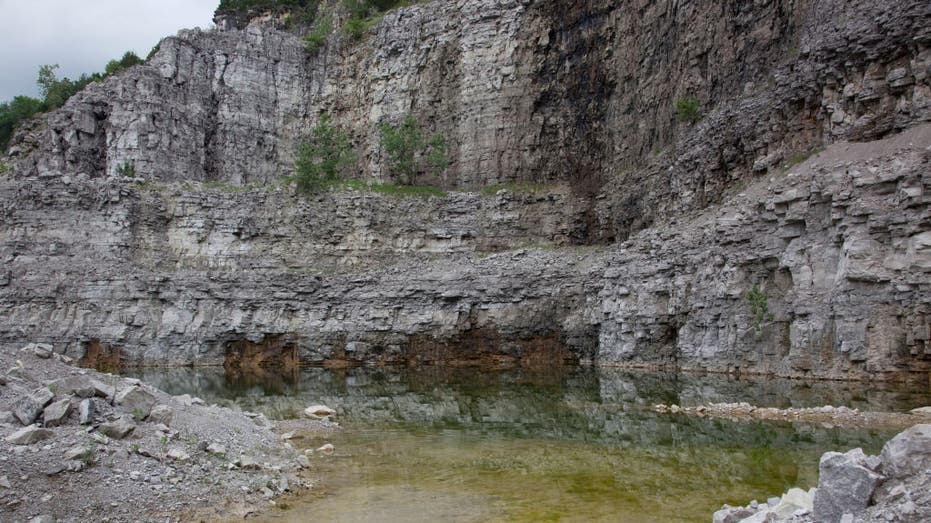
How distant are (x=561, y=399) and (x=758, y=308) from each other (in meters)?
10.4

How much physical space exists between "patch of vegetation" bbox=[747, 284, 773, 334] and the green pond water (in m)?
2.85

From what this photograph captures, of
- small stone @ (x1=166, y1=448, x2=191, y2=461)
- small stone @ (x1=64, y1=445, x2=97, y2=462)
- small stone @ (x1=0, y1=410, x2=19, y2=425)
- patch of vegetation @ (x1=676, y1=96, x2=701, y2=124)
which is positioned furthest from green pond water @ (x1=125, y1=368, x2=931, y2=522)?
patch of vegetation @ (x1=676, y1=96, x2=701, y2=124)

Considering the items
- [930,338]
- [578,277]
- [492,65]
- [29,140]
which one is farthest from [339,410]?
[29,140]

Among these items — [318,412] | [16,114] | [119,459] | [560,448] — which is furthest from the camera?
[16,114]

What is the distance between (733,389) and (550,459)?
12626 millimetres

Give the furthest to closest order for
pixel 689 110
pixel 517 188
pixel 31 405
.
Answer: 1. pixel 517 188
2. pixel 689 110
3. pixel 31 405

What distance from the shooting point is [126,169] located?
51.6 m

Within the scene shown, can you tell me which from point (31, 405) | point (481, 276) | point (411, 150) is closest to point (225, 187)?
point (411, 150)

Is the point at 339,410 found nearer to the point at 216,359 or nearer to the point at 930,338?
the point at 930,338

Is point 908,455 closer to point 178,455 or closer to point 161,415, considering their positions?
point 178,455

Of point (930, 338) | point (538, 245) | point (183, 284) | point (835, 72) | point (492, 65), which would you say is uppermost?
point (492, 65)

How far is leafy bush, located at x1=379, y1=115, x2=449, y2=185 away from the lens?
5459 cm

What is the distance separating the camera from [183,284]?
44.6 metres

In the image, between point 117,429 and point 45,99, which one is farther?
point 45,99
